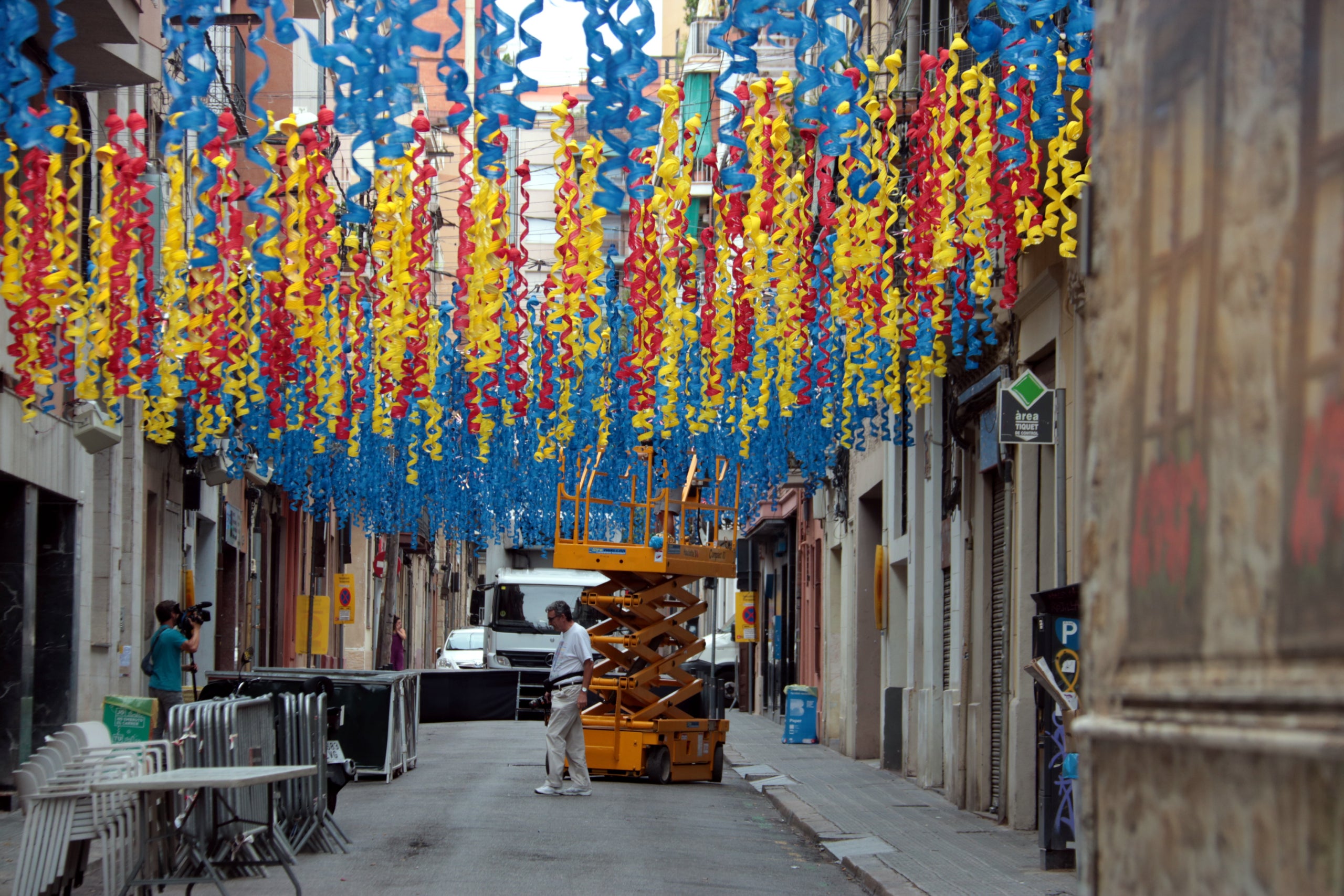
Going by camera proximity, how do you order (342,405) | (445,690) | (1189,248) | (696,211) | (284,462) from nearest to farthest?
(1189,248)
(342,405)
(284,462)
(445,690)
(696,211)

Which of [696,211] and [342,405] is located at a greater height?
[696,211]

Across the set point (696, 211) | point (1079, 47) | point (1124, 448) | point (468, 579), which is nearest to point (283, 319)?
point (1079, 47)

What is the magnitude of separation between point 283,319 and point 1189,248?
45.9 ft

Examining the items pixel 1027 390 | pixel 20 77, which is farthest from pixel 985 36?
pixel 20 77

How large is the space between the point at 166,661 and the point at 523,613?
2132cm

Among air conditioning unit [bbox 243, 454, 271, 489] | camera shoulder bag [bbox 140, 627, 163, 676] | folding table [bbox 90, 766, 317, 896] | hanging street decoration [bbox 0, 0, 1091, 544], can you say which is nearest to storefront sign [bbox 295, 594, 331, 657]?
air conditioning unit [bbox 243, 454, 271, 489]

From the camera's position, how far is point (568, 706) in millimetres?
16516

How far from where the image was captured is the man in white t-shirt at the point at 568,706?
54.2 feet

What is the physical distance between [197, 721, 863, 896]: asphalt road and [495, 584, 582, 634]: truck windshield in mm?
17777

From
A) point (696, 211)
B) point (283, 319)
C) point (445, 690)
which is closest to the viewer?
point (283, 319)

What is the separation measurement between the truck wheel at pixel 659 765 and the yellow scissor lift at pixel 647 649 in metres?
0.01

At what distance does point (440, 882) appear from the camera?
32.9ft

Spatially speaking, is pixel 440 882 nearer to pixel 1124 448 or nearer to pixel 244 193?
pixel 244 193

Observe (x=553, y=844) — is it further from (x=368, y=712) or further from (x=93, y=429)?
(x=93, y=429)
